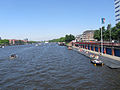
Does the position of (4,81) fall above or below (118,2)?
below

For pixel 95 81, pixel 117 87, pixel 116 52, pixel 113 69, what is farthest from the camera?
pixel 116 52

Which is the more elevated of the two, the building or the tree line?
the building

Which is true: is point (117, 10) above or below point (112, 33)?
above

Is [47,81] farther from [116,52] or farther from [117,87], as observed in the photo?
[116,52]

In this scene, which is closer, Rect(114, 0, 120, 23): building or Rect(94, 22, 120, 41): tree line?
Rect(94, 22, 120, 41): tree line

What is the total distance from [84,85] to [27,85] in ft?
38.7

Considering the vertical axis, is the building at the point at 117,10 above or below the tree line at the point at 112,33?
above

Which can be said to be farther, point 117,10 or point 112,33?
point 117,10

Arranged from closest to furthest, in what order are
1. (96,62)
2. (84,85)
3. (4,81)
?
(84,85), (4,81), (96,62)

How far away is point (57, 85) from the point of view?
24188 mm

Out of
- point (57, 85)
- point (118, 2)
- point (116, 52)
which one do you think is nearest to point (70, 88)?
point (57, 85)

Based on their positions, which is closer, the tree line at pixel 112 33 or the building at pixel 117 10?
the tree line at pixel 112 33

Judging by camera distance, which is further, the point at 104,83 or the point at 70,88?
the point at 104,83

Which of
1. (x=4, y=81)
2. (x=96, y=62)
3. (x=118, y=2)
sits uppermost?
(x=118, y=2)
